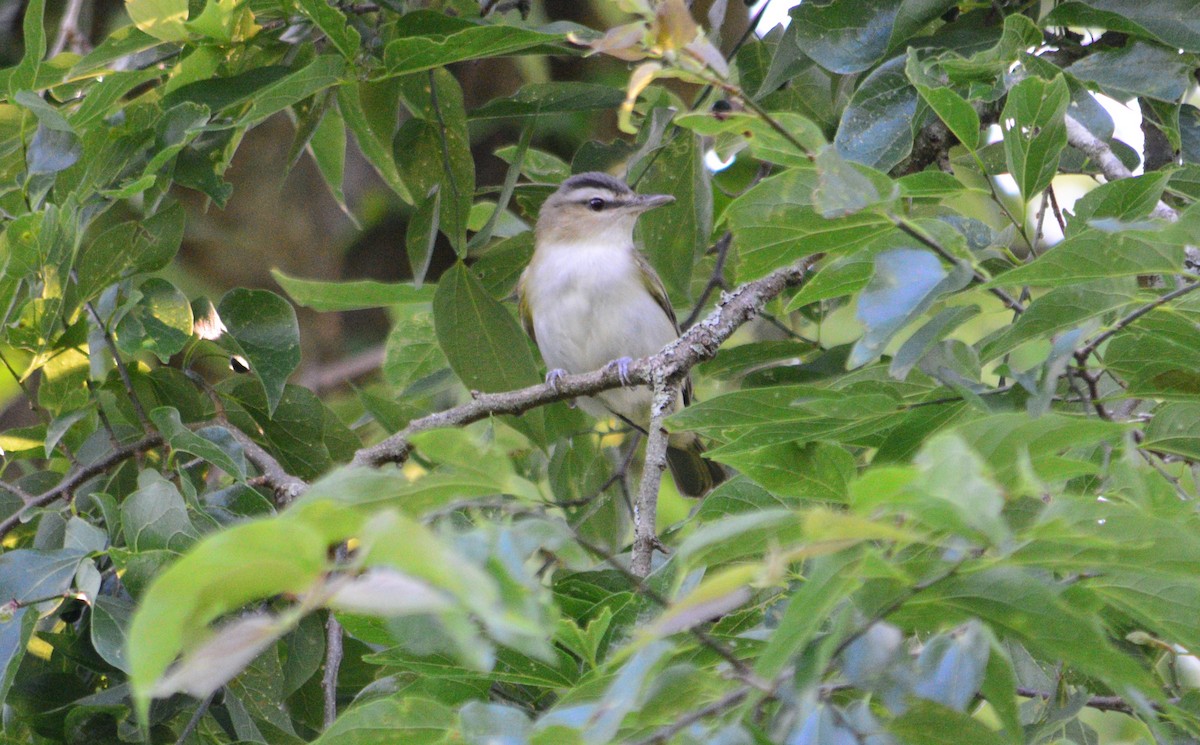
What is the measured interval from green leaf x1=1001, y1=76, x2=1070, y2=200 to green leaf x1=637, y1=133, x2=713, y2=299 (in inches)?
53.8

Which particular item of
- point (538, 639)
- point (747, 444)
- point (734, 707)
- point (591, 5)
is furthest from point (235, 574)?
point (591, 5)

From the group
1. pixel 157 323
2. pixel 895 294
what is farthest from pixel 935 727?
pixel 157 323

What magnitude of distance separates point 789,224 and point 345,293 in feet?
6.70

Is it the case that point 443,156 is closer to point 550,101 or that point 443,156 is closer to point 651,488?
point 550,101

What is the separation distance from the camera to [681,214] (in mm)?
3520

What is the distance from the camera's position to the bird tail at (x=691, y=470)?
18.2 ft

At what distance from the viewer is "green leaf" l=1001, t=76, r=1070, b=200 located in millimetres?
2115

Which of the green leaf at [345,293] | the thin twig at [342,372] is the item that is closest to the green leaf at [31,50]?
the green leaf at [345,293]

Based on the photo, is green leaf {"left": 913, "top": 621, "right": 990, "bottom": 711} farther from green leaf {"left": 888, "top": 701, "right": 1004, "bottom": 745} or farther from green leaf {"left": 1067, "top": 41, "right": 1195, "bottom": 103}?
green leaf {"left": 1067, "top": 41, "right": 1195, "bottom": 103}

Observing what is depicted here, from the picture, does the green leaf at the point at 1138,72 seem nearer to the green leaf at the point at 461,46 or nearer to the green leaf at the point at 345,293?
the green leaf at the point at 461,46

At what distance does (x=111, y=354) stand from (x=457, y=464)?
2.10 m

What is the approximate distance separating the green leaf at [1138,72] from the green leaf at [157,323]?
222cm

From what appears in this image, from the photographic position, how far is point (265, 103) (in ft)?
9.15

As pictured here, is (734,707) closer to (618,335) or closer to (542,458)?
(542,458)
